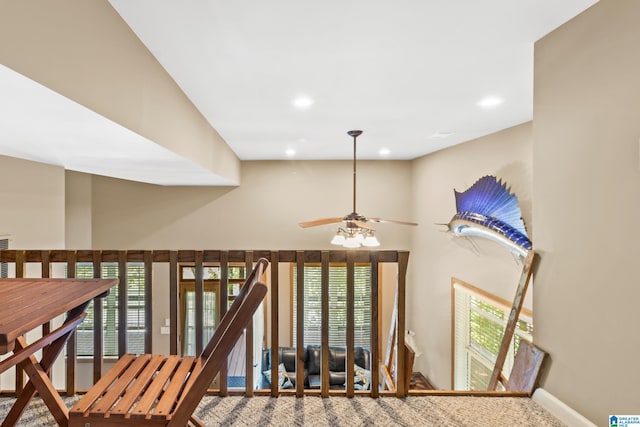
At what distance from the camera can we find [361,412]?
67.9 inches

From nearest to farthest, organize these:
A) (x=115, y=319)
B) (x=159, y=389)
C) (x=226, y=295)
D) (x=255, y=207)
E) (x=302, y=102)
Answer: (x=159, y=389), (x=226, y=295), (x=302, y=102), (x=115, y=319), (x=255, y=207)

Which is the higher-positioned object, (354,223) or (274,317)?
(354,223)

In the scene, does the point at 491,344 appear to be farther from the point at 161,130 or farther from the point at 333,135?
the point at 161,130

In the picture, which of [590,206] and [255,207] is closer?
[590,206]

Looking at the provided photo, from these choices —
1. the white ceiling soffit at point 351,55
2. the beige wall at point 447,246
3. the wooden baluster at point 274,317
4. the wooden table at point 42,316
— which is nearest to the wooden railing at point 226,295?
the wooden baluster at point 274,317

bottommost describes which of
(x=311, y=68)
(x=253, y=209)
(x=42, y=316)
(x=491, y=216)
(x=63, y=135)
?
(x=42, y=316)

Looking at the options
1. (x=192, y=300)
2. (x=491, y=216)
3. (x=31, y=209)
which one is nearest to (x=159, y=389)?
(x=31, y=209)

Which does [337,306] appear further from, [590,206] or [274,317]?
[590,206]

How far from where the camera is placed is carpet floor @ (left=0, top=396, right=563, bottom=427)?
64.8 inches

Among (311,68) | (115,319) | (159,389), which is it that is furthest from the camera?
(115,319)

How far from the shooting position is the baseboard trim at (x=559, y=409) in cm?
158

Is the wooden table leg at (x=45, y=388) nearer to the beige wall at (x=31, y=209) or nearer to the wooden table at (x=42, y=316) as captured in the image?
the wooden table at (x=42, y=316)

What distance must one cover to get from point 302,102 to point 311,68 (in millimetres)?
704

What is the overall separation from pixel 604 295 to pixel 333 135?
3.30 m
